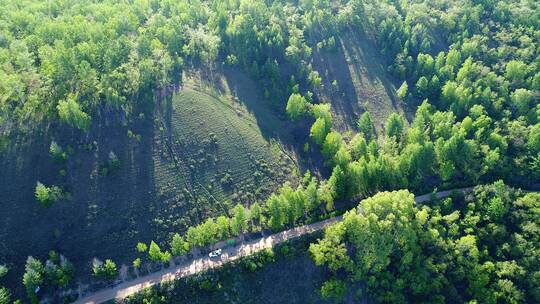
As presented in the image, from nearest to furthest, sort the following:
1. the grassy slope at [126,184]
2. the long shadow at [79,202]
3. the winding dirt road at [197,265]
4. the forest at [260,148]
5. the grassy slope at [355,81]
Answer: the winding dirt road at [197,265], the long shadow at [79,202], the grassy slope at [126,184], the forest at [260,148], the grassy slope at [355,81]

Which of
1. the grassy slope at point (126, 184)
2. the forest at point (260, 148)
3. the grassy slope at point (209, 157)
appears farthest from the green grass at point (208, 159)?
the forest at point (260, 148)

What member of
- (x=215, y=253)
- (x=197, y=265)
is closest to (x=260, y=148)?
(x=215, y=253)

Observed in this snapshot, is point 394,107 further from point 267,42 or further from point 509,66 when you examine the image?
point 267,42

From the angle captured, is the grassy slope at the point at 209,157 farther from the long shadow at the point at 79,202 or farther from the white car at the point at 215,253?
the white car at the point at 215,253

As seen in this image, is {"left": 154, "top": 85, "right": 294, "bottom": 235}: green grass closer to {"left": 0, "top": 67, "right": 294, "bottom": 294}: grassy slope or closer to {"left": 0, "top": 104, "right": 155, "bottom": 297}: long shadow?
{"left": 0, "top": 67, "right": 294, "bottom": 294}: grassy slope

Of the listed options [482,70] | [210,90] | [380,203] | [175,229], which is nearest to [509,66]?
[482,70]

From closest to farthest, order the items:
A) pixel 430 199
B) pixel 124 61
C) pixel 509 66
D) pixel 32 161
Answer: pixel 32 161 < pixel 430 199 < pixel 124 61 < pixel 509 66
